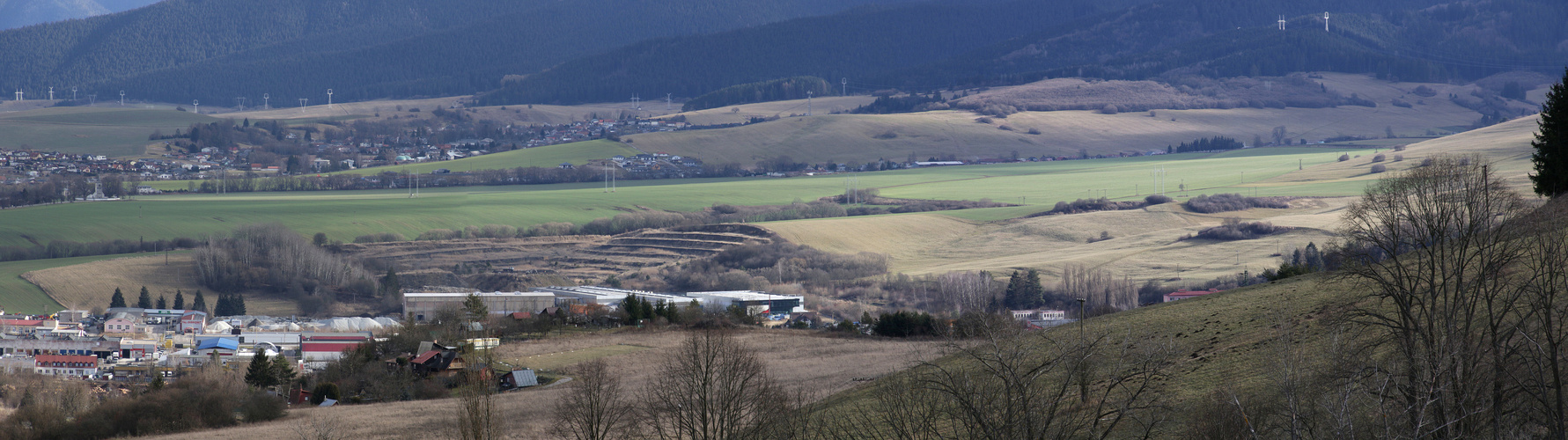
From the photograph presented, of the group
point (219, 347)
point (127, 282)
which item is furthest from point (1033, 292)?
point (127, 282)

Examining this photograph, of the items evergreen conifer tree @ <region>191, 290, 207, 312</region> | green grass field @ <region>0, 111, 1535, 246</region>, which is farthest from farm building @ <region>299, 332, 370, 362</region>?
green grass field @ <region>0, 111, 1535, 246</region>

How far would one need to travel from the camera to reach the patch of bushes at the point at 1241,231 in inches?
4129

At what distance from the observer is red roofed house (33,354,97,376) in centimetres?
6581

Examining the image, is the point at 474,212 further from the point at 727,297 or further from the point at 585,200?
the point at 727,297

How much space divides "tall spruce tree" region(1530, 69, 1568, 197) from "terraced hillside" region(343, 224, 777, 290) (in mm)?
82667

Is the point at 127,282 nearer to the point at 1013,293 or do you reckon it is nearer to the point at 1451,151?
the point at 1013,293

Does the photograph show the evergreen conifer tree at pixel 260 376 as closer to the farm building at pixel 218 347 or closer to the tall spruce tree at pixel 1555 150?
the farm building at pixel 218 347

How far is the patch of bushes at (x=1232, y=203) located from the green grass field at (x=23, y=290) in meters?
109

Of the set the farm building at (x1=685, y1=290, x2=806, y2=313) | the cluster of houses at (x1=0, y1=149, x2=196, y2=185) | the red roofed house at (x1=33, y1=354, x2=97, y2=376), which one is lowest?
the red roofed house at (x1=33, y1=354, x2=97, y2=376)

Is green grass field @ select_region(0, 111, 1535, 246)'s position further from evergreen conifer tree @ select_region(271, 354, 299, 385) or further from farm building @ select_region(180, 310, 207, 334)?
evergreen conifer tree @ select_region(271, 354, 299, 385)

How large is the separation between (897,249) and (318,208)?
68.7 metres

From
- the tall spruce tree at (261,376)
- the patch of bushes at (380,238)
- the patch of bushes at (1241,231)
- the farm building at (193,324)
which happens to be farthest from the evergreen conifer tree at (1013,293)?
the patch of bushes at (380,238)

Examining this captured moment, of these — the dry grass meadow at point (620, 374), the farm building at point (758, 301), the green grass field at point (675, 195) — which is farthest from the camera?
the green grass field at point (675, 195)

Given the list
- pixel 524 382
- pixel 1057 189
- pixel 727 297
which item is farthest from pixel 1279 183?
pixel 524 382
